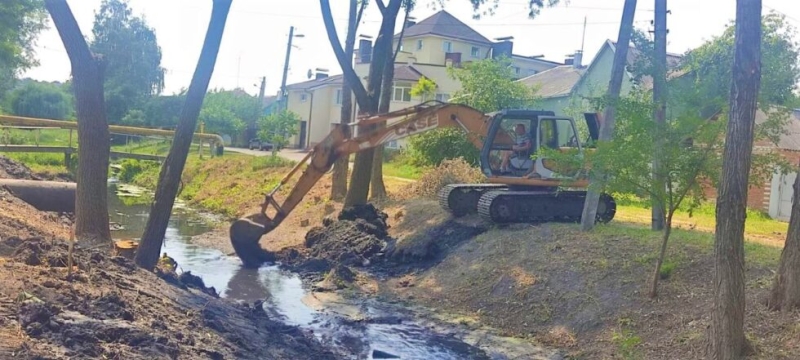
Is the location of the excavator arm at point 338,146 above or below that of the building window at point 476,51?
below

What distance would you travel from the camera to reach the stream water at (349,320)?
393 inches

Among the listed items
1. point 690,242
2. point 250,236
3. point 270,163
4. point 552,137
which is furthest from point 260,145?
point 690,242

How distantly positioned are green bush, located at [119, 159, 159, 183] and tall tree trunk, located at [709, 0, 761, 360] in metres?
32.2

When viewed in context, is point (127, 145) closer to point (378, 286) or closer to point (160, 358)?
point (378, 286)

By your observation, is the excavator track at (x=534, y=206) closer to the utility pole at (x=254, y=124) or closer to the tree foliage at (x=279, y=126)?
the tree foliage at (x=279, y=126)

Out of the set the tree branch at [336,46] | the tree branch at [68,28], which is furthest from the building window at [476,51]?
the tree branch at [68,28]

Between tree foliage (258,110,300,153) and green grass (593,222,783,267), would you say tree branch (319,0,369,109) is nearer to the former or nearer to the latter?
green grass (593,222,783,267)

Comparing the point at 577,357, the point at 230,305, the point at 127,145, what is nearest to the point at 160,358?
the point at 230,305

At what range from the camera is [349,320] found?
11383mm

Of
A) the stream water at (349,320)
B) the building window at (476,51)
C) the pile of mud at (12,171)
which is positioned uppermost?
the building window at (476,51)

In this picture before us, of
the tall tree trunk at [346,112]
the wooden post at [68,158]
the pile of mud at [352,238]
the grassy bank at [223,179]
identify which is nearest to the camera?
the pile of mud at [352,238]

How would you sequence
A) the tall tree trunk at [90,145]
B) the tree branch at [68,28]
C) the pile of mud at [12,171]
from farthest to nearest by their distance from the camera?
the pile of mud at [12,171]
the tall tree trunk at [90,145]
the tree branch at [68,28]

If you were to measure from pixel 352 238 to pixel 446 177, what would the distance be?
4075 mm

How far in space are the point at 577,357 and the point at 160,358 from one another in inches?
213
